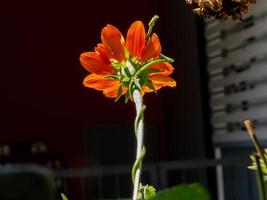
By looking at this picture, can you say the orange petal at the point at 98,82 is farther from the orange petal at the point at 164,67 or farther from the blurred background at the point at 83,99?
the blurred background at the point at 83,99

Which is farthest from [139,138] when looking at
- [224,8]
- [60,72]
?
[60,72]

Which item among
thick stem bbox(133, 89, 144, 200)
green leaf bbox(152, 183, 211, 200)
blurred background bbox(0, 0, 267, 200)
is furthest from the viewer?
blurred background bbox(0, 0, 267, 200)

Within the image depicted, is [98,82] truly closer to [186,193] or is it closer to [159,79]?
[159,79]

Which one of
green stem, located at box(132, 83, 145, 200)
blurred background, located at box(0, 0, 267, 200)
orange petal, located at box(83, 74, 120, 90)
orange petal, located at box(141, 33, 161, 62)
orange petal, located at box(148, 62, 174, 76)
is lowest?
green stem, located at box(132, 83, 145, 200)

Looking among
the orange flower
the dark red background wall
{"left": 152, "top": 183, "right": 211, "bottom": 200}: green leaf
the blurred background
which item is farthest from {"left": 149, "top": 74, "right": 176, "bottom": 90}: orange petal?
the dark red background wall

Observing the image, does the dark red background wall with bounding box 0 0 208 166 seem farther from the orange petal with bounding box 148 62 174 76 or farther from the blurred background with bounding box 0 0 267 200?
the orange petal with bounding box 148 62 174 76

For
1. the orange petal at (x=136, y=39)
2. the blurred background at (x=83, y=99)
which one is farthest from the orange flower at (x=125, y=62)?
the blurred background at (x=83, y=99)

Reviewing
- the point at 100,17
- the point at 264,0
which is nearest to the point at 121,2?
the point at 100,17
